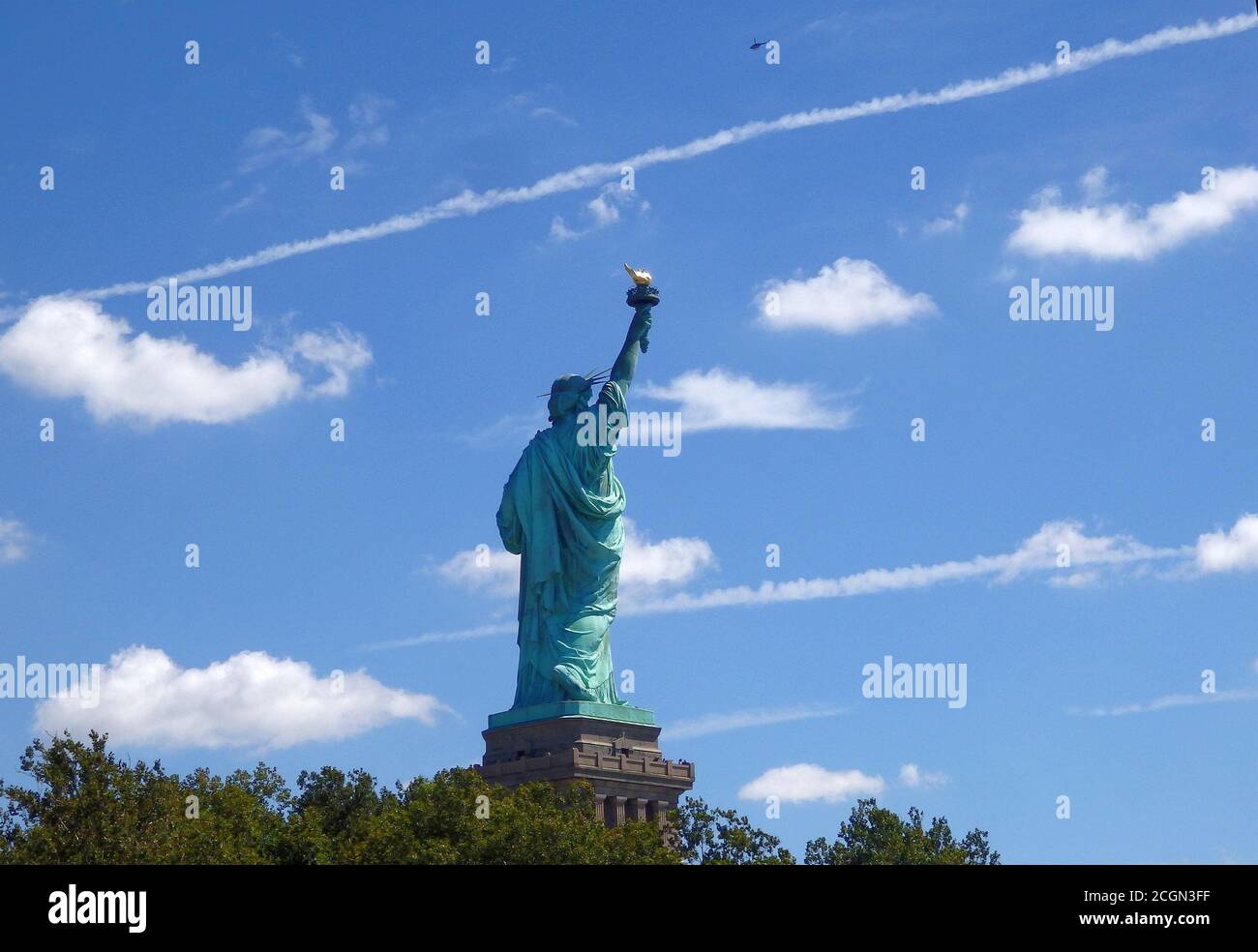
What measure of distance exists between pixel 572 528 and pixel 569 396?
557cm

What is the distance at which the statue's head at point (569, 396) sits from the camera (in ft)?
289

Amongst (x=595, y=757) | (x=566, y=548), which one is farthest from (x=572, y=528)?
(x=595, y=757)

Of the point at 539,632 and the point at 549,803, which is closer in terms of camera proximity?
the point at 549,803

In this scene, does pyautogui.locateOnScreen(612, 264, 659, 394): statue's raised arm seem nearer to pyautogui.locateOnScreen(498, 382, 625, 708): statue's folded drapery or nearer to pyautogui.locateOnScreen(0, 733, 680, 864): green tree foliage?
pyautogui.locateOnScreen(498, 382, 625, 708): statue's folded drapery

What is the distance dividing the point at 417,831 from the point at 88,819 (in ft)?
53.1

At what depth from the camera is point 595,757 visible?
8169cm

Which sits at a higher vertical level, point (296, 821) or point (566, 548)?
point (566, 548)

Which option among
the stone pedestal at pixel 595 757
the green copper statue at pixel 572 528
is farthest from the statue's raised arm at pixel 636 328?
the stone pedestal at pixel 595 757

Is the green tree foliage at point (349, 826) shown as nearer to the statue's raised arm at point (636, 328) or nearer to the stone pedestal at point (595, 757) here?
the stone pedestal at point (595, 757)

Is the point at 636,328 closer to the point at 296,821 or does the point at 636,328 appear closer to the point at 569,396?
the point at 569,396
